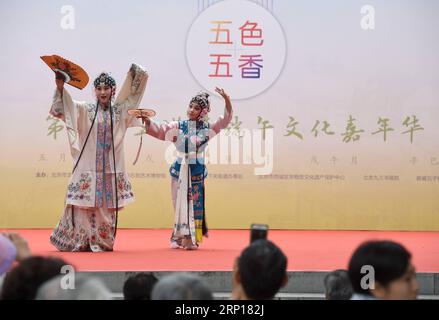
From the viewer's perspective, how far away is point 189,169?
537cm

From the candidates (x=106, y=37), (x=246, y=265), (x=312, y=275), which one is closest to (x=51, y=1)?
(x=106, y=37)

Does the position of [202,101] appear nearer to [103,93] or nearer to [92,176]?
[103,93]

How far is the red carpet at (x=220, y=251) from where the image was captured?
14.1 ft

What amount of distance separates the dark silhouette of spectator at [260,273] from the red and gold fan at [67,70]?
10.1 ft

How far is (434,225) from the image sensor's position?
7.28 metres

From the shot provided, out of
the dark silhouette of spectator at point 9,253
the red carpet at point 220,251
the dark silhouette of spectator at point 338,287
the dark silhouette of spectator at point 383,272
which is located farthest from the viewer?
the red carpet at point 220,251

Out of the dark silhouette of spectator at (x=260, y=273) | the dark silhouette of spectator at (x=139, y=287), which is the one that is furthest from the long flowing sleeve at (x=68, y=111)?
the dark silhouette of spectator at (x=260, y=273)

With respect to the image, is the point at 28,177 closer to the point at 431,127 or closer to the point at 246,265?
the point at 431,127

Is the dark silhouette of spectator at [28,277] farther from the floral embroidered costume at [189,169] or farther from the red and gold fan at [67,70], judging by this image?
the floral embroidered costume at [189,169]

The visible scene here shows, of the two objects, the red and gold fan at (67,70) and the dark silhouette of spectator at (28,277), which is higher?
the red and gold fan at (67,70)

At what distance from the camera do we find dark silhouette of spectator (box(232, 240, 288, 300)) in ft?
6.72

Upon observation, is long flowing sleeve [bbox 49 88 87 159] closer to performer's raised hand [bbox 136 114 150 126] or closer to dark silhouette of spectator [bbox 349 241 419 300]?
performer's raised hand [bbox 136 114 150 126]

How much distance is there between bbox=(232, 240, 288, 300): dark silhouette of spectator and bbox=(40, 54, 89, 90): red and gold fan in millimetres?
3070

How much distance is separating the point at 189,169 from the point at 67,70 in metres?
1.09
